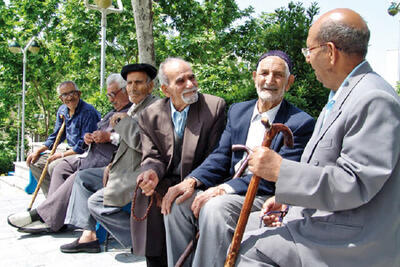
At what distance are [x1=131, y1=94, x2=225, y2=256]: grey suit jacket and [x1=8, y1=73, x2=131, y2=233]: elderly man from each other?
105 cm

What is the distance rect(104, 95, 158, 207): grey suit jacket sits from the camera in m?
3.65

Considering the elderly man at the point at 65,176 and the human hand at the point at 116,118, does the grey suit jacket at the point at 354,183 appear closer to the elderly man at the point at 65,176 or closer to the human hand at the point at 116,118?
the human hand at the point at 116,118

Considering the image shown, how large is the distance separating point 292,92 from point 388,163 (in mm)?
2636

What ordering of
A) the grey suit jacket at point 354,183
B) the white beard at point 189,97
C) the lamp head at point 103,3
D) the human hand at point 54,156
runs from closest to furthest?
1. the grey suit jacket at point 354,183
2. the white beard at point 189,97
3. the human hand at point 54,156
4. the lamp head at point 103,3

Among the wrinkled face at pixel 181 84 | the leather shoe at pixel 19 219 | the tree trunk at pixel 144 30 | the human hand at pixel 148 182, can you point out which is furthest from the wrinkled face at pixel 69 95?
the human hand at pixel 148 182

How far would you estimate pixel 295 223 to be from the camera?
1.88m

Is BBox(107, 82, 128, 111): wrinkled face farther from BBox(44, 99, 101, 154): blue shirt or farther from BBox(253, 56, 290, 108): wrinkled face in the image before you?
BBox(253, 56, 290, 108): wrinkled face

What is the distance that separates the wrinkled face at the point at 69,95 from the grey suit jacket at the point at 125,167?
73.9 inches

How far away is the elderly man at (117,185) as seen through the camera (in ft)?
12.1

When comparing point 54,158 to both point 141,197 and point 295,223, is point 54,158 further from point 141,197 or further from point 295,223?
point 295,223

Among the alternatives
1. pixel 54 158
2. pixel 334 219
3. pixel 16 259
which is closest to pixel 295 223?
pixel 334 219

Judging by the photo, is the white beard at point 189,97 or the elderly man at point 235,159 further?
the white beard at point 189,97

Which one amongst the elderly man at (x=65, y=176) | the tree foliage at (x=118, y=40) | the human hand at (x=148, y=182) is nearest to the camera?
the human hand at (x=148, y=182)

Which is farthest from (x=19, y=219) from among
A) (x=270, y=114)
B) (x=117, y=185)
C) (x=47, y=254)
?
(x=270, y=114)
